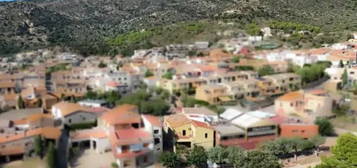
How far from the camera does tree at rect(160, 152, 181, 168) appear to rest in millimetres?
7082

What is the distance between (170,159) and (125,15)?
1917 cm

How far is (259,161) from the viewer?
22.5ft

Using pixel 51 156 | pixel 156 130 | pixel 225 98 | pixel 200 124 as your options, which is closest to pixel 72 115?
pixel 51 156

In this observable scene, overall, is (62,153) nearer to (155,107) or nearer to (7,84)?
(155,107)

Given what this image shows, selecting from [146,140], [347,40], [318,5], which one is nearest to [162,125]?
[146,140]

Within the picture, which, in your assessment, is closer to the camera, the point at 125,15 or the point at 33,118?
the point at 33,118

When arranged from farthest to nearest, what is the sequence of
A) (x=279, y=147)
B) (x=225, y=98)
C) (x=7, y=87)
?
(x=225, y=98) < (x=7, y=87) < (x=279, y=147)

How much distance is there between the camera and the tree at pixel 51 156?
236 inches

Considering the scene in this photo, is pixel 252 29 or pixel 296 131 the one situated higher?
pixel 252 29

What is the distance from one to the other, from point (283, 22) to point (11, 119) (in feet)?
56.5

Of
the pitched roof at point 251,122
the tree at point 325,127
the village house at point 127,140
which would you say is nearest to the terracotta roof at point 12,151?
the village house at point 127,140

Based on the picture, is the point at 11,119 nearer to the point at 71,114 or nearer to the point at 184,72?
the point at 71,114

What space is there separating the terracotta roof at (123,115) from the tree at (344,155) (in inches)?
112

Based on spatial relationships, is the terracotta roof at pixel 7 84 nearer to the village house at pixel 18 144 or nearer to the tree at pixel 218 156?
the village house at pixel 18 144
